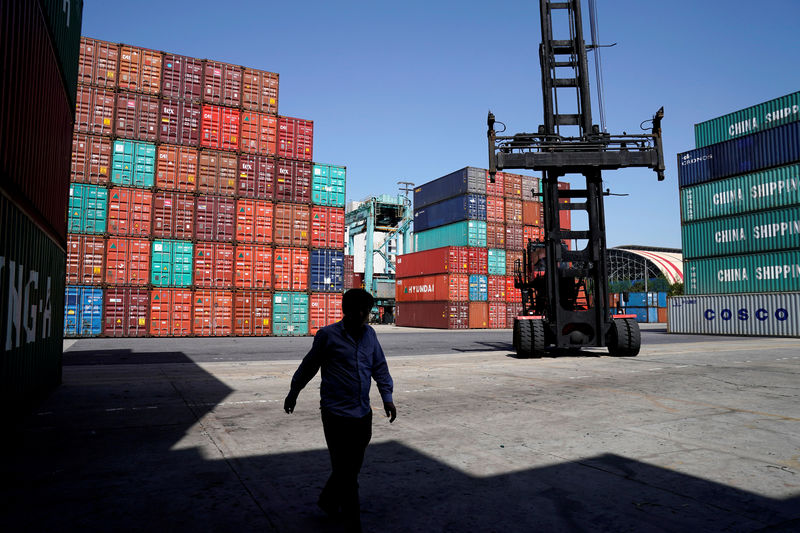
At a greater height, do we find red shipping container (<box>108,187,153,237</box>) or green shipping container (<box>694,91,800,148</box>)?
green shipping container (<box>694,91,800,148</box>)

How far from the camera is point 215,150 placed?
28.1 metres

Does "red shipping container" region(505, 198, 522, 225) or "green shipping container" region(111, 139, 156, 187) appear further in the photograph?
"red shipping container" region(505, 198, 522, 225)

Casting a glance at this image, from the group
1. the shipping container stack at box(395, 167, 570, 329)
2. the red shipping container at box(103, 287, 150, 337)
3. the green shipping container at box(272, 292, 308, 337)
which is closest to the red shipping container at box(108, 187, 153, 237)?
the red shipping container at box(103, 287, 150, 337)

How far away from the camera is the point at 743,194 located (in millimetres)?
31453

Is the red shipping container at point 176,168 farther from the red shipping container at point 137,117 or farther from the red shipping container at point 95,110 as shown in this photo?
the red shipping container at point 95,110

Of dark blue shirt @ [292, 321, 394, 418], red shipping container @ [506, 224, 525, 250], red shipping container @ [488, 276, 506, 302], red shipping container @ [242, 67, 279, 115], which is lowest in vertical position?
dark blue shirt @ [292, 321, 394, 418]

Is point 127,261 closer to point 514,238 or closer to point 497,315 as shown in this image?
point 497,315

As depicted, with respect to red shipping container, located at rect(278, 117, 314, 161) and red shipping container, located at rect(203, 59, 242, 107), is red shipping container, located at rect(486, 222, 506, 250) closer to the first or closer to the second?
red shipping container, located at rect(278, 117, 314, 161)

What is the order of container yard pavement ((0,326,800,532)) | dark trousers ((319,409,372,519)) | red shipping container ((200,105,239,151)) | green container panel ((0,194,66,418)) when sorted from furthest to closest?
red shipping container ((200,105,239,151)) → green container panel ((0,194,66,418)) → container yard pavement ((0,326,800,532)) → dark trousers ((319,409,372,519))

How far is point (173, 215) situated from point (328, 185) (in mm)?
8838

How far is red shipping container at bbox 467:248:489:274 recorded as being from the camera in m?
44.5

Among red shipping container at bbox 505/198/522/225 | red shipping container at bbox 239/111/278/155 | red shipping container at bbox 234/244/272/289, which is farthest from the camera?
red shipping container at bbox 505/198/522/225

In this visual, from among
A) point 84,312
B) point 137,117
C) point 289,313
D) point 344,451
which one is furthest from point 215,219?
point 344,451

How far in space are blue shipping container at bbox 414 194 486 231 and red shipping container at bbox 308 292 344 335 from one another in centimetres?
1811
